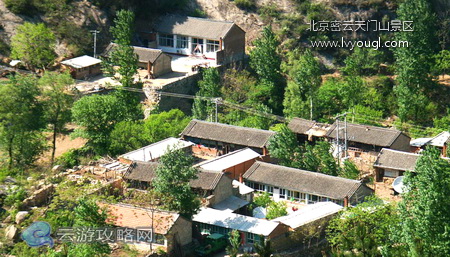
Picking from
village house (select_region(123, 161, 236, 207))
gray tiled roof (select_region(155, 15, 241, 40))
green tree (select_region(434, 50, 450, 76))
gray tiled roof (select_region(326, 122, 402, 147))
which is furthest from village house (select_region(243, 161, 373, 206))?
gray tiled roof (select_region(155, 15, 241, 40))

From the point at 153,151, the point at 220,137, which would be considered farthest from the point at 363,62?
the point at 153,151

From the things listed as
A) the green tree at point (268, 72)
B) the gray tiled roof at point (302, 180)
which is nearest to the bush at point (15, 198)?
the gray tiled roof at point (302, 180)

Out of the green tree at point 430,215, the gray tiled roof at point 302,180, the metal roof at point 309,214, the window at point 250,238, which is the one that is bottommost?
the window at point 250,238

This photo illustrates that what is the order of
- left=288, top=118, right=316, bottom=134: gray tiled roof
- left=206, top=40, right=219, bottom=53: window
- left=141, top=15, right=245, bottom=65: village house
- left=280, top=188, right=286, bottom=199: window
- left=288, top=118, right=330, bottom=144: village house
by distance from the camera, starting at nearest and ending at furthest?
left=280, top=188, right=286, bottom=199: window
left=288, top=118, right=330, bottom=144: village house
left=288, top=118, right=316, bottom=134: gray tiled roof
left=141, top=15, right=245, bottom=65: village house
left=206, top=40, right=219, bottom=53: window

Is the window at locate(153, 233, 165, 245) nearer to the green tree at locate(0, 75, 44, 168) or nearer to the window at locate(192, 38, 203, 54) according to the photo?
the green tree at locate(0, 75, 44, 168)

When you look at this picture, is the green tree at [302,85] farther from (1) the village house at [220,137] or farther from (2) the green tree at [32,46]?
(2) the green tree at [32,46]

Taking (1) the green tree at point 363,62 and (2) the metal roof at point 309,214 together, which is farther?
(1) the green tree at point 363,62
